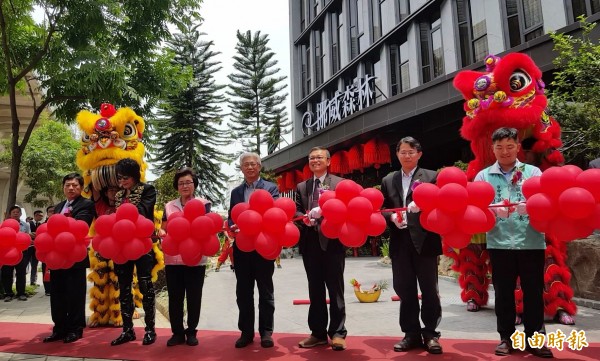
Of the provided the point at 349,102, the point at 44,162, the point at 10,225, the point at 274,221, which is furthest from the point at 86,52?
the point at 44,162

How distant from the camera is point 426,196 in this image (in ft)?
8.70

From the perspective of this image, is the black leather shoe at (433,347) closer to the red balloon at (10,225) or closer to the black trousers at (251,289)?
the black trousers at (251,289)

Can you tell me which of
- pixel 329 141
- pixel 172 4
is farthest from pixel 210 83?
pixel 172 4

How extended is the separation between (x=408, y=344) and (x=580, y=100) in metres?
3.03

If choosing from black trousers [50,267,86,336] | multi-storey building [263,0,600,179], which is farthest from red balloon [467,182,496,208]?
multi-storey building [263,0,600,179]

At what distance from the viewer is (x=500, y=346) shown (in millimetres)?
2910

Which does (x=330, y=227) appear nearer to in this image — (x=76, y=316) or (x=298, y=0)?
(x=76, y=316)

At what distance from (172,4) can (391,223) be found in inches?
226

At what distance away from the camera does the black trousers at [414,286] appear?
2.98 meters

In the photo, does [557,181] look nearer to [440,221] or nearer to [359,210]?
[440,221]

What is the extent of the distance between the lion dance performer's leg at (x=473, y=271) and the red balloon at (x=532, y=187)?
1597mm

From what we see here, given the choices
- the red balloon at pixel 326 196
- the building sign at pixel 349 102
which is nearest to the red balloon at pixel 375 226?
the red balloon at pixel 326 196

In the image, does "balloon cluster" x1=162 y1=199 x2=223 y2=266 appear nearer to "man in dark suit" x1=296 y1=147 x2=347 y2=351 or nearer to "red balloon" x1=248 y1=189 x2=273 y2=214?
"red balloon" x1=248 y1=189 x2=273 y2=214

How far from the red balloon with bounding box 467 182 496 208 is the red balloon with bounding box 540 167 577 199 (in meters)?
0.31
